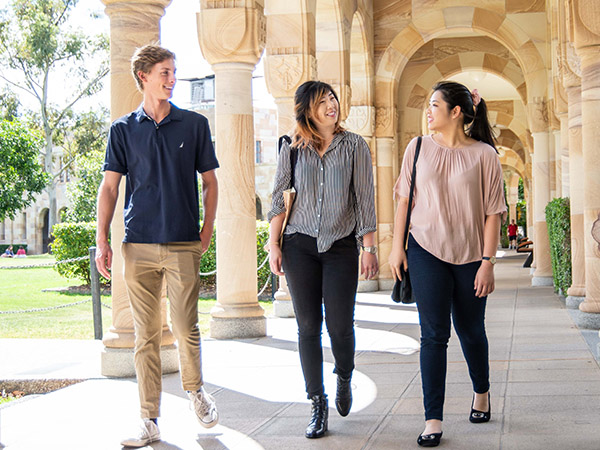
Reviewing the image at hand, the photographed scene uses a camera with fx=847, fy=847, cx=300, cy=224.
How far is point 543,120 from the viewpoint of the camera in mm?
15398

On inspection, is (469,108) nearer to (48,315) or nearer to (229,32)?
(229,32)

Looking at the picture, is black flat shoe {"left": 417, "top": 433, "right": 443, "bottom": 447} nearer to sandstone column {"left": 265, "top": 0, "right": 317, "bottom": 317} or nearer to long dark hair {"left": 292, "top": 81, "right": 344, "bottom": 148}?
long dark hair {"left": 292, "top": 81, "right": 344, "bottom": 148}

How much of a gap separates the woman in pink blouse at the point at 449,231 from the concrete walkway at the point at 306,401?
378 mm

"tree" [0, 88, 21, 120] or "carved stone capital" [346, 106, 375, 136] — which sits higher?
"tree" [0, 88, 21, 120]

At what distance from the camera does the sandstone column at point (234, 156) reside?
27.2 ft

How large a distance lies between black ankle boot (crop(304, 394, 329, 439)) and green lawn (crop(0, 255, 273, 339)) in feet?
20.3

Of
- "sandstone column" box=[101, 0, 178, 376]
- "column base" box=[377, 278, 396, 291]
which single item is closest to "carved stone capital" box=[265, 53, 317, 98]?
"sandstone column" box=[101, 0, 178, 376]

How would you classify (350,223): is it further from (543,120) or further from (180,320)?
(543,120)

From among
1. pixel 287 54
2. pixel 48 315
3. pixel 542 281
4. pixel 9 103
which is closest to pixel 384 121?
pixel 542 281

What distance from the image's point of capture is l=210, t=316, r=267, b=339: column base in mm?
8242

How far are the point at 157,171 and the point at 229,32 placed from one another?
4.48 m

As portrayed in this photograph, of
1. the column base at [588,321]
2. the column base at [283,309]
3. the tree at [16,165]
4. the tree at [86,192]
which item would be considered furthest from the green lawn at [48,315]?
the tree at [86,192]

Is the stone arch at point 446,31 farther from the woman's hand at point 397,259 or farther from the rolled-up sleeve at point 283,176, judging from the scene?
the woman's hand at point 397,259

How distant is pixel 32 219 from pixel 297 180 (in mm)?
54954
